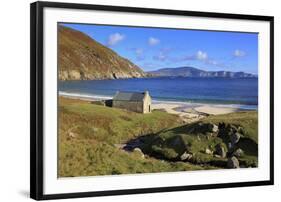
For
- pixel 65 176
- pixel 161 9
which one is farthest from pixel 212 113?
pixel 65 176

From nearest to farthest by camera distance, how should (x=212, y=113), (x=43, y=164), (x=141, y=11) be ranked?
(x=43, y=164), (x=141, y=11), (x=212, y=113)

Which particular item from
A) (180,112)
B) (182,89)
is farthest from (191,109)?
(182,89)

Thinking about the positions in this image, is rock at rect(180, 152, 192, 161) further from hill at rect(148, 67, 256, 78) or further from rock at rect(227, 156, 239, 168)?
hill at rect(148, 67, 256, 78)

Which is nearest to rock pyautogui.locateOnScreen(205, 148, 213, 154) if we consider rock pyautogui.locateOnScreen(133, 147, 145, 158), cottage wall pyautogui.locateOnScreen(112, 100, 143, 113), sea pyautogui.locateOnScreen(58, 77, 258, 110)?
sea pyautogui.locateOnScreen(58, 77, 258, 110)

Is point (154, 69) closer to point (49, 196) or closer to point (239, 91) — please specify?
point (239, 91)

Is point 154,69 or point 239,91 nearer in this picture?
point 154,69

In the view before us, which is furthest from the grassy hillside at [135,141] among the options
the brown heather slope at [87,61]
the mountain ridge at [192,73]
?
the mountain ridge at [192,73]

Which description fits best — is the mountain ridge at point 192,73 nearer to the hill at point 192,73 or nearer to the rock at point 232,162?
the hill at point 192,73

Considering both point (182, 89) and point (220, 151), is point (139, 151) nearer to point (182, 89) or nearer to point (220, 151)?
point (182, 89)
